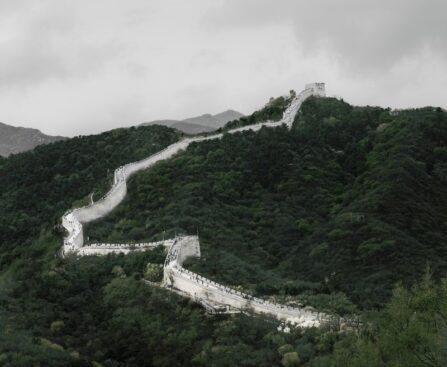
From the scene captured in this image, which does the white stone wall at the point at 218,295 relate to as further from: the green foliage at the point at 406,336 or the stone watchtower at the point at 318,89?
the stone watchtower at the point at 318,89

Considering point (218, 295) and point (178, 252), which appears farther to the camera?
point (178, 252)

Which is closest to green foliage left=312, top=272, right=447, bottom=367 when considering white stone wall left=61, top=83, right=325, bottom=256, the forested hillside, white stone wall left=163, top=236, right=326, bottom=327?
white stone wall left=163, top=236, right=326, bottom=327

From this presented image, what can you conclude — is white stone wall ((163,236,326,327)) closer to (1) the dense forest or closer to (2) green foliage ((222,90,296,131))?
(1) the dense forest

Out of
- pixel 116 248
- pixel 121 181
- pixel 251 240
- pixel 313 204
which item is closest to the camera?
pixel 116 248

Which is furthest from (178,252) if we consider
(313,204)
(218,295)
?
(313,204)

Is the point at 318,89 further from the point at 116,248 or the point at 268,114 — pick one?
the point at 116,248

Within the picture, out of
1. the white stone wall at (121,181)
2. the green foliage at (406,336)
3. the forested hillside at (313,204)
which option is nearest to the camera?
the green foliage at (406,336)

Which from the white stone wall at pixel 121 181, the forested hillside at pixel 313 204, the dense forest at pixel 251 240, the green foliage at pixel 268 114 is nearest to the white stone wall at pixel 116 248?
the white stone wall at pixel 121 181
